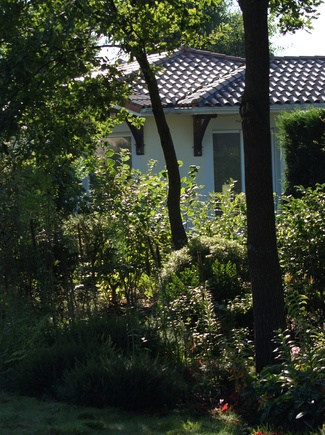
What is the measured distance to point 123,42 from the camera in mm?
8258

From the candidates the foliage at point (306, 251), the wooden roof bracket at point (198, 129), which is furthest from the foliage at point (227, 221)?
the wooden roof bracket at point (198, 129)

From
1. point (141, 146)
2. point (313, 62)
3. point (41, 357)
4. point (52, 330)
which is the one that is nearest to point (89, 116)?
point (52, 330)

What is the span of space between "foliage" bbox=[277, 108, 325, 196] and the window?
12.3ft

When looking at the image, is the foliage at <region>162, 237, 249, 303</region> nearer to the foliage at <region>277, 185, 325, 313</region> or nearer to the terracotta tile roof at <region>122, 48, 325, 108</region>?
the foliage at <region>277, 185, 325, 313</region>

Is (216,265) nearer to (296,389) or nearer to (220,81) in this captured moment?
(296,389)

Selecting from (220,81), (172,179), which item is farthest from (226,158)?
(172,179)

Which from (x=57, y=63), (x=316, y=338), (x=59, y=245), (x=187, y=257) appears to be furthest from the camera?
(x=59, y=245)

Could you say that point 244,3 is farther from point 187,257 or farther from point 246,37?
point 187,257

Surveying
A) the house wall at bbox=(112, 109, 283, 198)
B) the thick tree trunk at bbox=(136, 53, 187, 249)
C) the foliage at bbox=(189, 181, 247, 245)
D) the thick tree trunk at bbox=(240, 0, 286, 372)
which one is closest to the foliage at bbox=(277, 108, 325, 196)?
the foliage at bbox=(189, 181, 247, 245)

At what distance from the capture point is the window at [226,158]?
15594mm

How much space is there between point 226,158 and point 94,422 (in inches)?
424

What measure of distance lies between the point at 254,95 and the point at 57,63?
2804 millimetres

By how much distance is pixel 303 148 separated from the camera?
11.5 metres

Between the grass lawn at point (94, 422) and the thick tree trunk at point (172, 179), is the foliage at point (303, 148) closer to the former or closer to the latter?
the thick tree trunk at point (172, 179)
